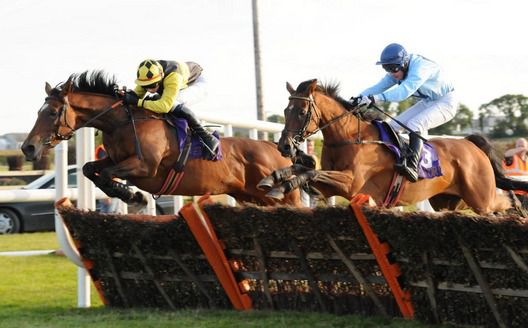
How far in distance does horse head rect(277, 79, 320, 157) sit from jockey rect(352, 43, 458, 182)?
0.40m

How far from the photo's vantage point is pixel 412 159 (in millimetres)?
6312

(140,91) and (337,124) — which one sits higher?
(140,91)

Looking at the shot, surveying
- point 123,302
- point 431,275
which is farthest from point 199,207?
point 431,275

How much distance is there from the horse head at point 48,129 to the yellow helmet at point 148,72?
2.01 ft

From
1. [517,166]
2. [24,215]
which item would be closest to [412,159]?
[517,166]

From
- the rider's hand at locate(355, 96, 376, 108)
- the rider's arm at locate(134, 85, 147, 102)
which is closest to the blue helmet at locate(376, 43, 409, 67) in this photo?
the rider's hand at locate(355, 96, 376, 108)

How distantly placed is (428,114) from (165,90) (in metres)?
2.13

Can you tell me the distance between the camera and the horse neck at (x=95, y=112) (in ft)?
21.4

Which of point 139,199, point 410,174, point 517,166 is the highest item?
point 410,174

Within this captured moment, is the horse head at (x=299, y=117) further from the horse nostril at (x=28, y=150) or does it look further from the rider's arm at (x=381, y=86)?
the horse nostril at (x=28, y=150)

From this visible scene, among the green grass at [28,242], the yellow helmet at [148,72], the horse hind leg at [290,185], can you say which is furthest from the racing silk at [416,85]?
the green grass at [28,242]

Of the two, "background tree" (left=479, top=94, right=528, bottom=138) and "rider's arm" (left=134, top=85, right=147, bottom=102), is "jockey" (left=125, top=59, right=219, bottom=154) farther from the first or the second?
"background tree" (left=479, top=94, right=528, bottom=138)

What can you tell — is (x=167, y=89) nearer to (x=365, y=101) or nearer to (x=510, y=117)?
(x=365, y=101)

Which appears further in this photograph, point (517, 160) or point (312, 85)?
point (517, 160)
